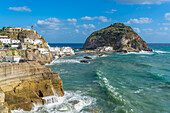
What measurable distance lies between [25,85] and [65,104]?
A: 6.80m

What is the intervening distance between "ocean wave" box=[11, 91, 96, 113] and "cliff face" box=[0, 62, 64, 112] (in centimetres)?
83

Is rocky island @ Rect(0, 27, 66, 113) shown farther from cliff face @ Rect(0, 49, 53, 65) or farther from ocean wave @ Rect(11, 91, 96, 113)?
cliff face @ Rect(0, 49, 53, 65)

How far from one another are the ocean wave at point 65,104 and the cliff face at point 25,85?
Answer: 2.74 feet

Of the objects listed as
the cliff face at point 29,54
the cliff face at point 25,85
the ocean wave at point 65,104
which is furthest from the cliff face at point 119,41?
the cliff face at point 25,85

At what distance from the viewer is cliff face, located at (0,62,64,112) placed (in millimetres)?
19453

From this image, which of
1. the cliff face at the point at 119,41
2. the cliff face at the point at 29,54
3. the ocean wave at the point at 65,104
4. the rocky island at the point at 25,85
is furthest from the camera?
the cliff face at the point at 119,41

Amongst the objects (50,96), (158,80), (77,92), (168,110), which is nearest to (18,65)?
(50,96)

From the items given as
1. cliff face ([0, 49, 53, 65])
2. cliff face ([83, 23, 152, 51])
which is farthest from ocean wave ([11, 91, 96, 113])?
cliff face ([83, 23, 152, 51])

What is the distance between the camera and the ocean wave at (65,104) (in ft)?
65.4

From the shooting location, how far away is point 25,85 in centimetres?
2153

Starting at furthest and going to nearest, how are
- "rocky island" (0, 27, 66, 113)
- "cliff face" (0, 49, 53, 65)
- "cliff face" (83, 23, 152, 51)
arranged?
"cliff face" (83, 23, 152, 51) < "cliff face" (0, 49, 53, 65) < "rocky island" (0, 27, 66, 113)

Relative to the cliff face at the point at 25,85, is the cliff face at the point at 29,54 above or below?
above

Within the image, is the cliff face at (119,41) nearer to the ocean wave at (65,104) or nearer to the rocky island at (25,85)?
the ocean wave at (65,104)

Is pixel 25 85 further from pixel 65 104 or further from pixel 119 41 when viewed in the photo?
pixel 119 41
